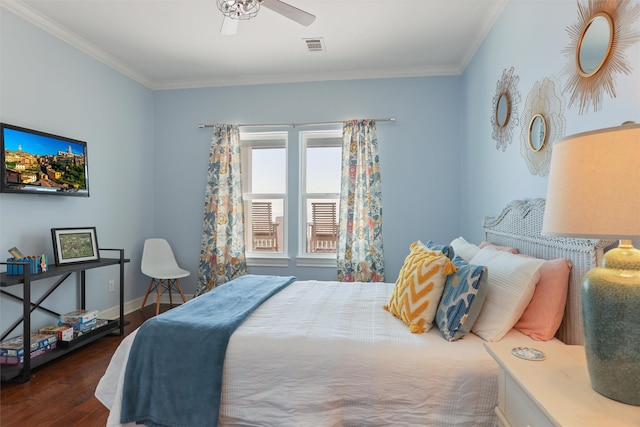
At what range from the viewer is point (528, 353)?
48.3 inches

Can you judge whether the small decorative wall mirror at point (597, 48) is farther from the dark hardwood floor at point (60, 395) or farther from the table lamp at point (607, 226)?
the dark hardwood floor at point (60, 395)

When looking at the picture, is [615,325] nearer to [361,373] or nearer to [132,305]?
[361,373]

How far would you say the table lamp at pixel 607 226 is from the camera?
0.81 meters

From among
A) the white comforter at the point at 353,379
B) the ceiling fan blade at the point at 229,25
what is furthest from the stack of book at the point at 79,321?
the ceiling fan blade at the point at 229,25

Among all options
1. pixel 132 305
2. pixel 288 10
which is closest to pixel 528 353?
pixel 288 10

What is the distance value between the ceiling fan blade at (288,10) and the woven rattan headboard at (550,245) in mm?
1713

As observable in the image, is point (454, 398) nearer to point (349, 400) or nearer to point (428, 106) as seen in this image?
point (349, 400)

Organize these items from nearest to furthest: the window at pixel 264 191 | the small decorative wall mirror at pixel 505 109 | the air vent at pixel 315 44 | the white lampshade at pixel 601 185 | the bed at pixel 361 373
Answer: the white lampshade at pixel 601 185, the bed at pixel 361 373, the small decorative wall mirror at pixel 505 109, the air vent at pixel 315 44, the window at pixel 264 191

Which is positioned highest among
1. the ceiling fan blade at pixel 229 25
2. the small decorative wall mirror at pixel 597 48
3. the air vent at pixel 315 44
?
the air vent at pixel 315 44

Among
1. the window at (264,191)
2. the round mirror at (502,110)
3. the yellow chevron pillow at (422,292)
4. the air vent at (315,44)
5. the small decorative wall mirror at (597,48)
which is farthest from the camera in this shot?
the window at (264,191)

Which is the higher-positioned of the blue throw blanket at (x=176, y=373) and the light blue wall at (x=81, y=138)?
the light blue wall at (x=81, y=138)

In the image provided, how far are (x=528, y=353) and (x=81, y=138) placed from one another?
3829mm

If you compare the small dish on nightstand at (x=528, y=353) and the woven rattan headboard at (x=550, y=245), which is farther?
the woven rattan headboard at (x=550, y=245)

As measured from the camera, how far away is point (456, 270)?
1790 mm
